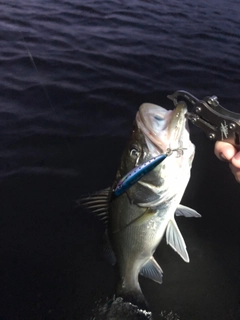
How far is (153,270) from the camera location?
2873 mm

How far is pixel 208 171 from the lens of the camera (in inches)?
182

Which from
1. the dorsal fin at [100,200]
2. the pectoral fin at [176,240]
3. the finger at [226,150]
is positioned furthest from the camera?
the dorsal fin at [100,200]

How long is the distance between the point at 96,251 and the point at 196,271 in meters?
1.13

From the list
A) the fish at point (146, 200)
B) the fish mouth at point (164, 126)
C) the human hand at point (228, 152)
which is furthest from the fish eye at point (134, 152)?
the human hand at point (228, 152)

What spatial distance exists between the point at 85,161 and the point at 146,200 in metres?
2.20

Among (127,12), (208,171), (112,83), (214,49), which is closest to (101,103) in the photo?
(112,83)

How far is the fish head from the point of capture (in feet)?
7.80

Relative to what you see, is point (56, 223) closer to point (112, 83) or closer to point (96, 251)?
point (96, 251)

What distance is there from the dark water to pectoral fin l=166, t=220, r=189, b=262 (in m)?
0.96

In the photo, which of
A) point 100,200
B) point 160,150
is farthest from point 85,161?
point 160,150

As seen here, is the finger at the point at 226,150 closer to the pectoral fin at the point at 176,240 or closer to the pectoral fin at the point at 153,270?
the pectoral fin at the point at 176,240

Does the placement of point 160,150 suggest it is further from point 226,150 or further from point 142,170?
point 226,150

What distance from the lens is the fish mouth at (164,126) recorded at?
2.37 metres

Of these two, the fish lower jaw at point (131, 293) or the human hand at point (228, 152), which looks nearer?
the human hand at point (228, 152)
